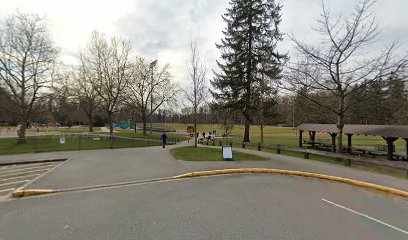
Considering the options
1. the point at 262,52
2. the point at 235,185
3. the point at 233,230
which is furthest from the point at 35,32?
the point at 233,230

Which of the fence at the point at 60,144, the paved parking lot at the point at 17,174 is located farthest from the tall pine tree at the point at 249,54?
the paved parking lot at the point at 17,174

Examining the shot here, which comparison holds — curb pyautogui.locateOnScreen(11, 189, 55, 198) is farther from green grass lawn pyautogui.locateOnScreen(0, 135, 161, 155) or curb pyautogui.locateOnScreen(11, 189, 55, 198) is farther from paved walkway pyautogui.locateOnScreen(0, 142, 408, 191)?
green grass lawn pyautogui.locateOnScreen(0, 135, 161, 155)

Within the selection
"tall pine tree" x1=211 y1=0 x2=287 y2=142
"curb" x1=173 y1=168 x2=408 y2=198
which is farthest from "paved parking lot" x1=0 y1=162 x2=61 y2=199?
"tall pine tree" x1=211 y1=0 x2=287 y2=142

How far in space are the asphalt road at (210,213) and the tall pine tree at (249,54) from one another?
20.7m

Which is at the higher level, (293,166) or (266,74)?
(266,74)

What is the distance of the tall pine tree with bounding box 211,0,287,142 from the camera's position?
29.0m

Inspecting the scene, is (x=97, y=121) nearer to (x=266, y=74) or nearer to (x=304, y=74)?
(x=266, y=74)

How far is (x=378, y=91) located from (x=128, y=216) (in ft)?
49.9

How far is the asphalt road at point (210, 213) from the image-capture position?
17.1 ft

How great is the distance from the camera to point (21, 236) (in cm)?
513

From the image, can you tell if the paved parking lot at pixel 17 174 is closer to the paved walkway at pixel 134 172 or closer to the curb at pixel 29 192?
the curb at pixel 29 192

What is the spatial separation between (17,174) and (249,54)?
962 inches

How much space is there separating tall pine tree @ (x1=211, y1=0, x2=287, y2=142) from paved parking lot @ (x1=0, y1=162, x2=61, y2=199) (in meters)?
20.3

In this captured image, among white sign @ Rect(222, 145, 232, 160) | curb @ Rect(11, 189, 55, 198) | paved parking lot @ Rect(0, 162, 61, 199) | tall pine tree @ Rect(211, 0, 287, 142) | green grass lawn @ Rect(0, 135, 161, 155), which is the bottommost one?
paved parking lot @ Rect(0, 162, 61, 199)
